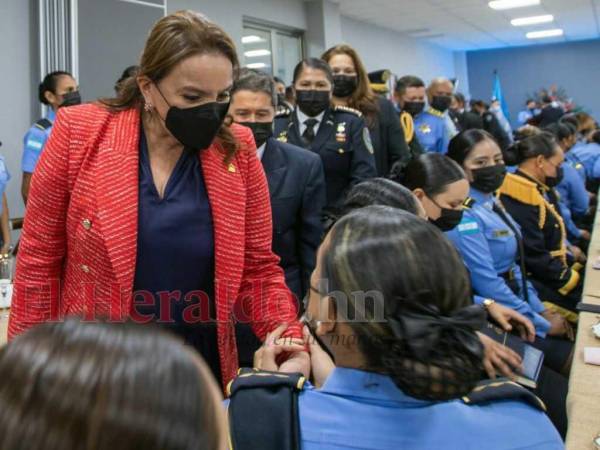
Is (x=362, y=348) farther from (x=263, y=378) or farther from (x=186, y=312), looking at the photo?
(x=186, y=312)

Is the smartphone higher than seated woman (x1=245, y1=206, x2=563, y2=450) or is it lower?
lower

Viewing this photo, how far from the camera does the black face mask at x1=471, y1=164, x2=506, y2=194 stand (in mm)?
2955

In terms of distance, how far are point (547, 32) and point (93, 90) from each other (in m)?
12.0

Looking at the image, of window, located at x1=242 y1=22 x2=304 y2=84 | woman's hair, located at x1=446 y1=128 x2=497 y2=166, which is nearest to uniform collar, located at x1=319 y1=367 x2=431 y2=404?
woman's hair, located at x1=446 y1=128 x2=497 y2=166

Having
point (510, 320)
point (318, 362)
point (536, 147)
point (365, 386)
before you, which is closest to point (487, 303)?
point (510, 320)

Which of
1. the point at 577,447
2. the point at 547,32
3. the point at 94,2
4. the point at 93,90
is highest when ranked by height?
the point at 547,32

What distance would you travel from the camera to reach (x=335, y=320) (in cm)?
102

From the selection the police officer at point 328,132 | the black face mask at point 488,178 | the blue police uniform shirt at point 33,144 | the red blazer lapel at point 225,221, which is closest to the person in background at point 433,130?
the black face mask at point 488,178

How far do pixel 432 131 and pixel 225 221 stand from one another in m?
4.05

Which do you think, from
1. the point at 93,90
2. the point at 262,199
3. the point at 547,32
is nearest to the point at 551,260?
the point at 262,199

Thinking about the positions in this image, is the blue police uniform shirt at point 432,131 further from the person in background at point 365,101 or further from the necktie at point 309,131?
the necktie at point 309,131

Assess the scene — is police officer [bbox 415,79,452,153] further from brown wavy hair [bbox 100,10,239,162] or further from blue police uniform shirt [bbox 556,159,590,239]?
brown wavy hair [bbox 100,10,239,162]

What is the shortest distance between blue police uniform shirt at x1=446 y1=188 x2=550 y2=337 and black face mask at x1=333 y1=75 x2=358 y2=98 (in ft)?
3.02

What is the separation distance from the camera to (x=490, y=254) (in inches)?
110
